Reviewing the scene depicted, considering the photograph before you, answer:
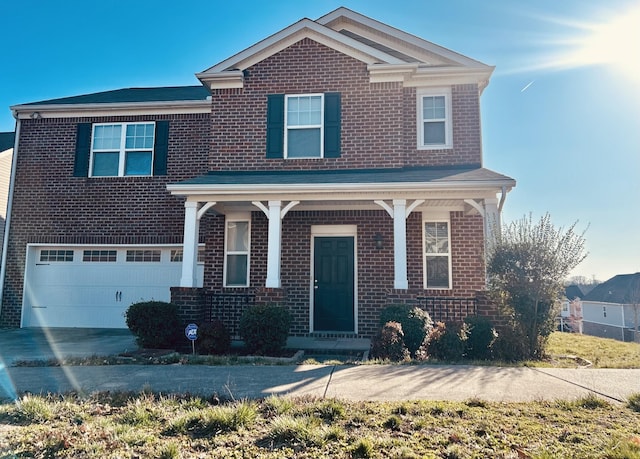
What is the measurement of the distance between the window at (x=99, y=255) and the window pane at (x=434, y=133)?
8.89 m

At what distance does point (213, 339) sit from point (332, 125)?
225 inches

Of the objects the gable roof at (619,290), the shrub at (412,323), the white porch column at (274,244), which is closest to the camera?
the shrub at (412,323)

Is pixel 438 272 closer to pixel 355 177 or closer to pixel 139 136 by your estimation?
pixel 355 177

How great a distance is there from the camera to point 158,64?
11.5 meters

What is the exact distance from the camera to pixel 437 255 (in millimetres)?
10406

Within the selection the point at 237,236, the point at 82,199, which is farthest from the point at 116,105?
the point at 237,236

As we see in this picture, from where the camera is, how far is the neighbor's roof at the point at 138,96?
12.6m

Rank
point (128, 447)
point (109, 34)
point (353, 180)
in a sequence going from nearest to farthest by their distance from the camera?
point (128, 447)
point (353, 180)
point (109, 34)

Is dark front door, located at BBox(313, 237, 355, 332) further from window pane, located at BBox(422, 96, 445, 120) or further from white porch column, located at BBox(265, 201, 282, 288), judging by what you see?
window pane, located at BBox(422, 96, 445, 120)

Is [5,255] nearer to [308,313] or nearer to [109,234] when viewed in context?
[109,234]

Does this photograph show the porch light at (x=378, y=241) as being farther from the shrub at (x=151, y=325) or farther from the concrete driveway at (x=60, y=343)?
the concrete driveway at (x=60, y=343)

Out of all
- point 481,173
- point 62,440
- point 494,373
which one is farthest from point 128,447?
point 481,173

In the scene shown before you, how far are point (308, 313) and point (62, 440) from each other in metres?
7.13

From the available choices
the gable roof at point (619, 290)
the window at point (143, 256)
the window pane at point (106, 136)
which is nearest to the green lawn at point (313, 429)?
the window at point (143, 256)
